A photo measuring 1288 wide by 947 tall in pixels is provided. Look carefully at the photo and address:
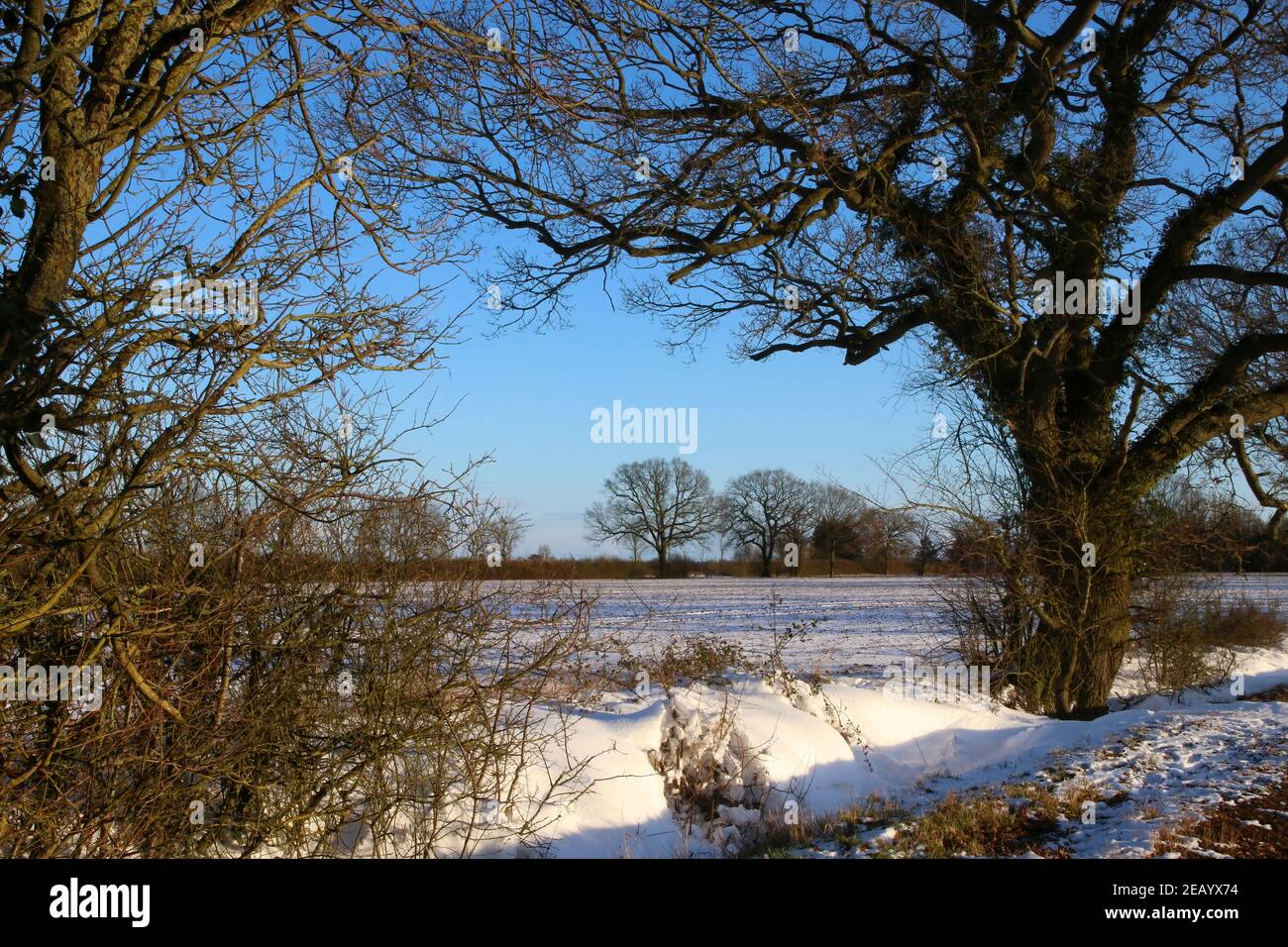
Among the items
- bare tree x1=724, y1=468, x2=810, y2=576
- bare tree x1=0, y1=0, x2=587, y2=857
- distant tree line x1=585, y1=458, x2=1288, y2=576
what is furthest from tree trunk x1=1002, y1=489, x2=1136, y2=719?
bare tree x1=724, y1=468, x2=810, y2=576

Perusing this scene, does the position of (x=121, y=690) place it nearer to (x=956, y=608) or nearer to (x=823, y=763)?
(x=823, y=763)

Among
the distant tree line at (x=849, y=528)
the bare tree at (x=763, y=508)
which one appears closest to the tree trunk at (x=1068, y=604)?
the distant tree line at (x=849, y=528)

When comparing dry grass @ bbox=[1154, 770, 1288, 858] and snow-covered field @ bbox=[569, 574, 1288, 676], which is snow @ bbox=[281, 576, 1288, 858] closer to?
dry grass @ bbox=[1154, 770, 1288, 858]

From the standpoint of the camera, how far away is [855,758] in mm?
10555

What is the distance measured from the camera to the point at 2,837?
4.76 meters

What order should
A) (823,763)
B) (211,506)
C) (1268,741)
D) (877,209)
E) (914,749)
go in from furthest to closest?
1. (877,209)
2. (914,749)
3. (823,763)
4. (1268,741)
5. (211,506)

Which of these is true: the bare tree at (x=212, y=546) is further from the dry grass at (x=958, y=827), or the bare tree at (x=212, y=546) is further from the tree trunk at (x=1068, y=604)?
the tree trunk at (x=1068, y=604)

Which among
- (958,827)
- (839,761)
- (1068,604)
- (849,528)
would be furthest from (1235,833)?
(849,528)

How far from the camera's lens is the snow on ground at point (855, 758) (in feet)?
25.2

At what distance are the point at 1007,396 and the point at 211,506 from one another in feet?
35.3

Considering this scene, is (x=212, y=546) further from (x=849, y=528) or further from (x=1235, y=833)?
(x=849, y=528)

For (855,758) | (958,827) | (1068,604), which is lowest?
(855,758)

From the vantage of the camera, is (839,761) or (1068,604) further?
(1068,604)
